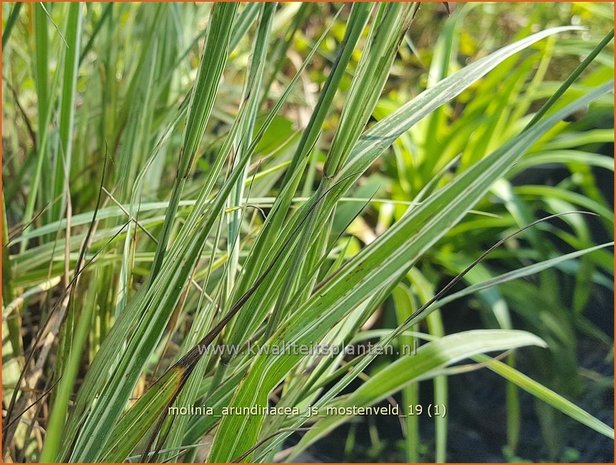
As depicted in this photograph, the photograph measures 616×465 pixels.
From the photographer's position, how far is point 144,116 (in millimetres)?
597

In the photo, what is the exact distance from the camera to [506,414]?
109 centimetres

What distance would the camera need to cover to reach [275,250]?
36 centimetres

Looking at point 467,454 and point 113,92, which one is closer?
point 113,92

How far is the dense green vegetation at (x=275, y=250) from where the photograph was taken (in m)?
0.33

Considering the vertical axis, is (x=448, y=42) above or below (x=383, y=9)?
above

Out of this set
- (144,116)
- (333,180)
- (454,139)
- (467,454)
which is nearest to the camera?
(333,180)

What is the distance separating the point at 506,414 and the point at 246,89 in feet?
2.87

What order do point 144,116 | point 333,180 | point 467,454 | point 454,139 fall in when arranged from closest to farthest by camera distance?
1. point 333,180
2. point 144,116
3. point 467,454
4. point 454,139

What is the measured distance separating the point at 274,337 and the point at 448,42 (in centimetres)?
86

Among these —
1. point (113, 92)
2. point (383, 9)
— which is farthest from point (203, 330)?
point (113, 92)

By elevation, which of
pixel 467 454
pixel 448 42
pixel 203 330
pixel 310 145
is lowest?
pixel 467 454

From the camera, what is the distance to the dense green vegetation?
328mm

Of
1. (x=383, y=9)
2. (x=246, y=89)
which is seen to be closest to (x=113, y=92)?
(x=246, y=89)

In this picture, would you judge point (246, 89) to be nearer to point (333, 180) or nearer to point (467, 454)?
point (333, 180)
